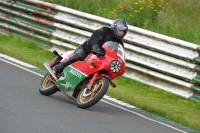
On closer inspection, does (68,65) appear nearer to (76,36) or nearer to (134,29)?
(134,29)

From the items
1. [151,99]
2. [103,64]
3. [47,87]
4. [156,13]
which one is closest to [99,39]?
[103,64]

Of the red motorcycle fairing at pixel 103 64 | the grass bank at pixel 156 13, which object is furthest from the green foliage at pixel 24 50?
the red motorcycle fairing at pixel 103 64

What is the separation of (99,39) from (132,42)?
2.77 m

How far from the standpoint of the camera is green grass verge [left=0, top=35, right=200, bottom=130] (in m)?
10.7

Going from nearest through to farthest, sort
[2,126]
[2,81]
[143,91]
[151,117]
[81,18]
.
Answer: [2,126]
[151,117]
[2,81]
[143,91]
[81,18]

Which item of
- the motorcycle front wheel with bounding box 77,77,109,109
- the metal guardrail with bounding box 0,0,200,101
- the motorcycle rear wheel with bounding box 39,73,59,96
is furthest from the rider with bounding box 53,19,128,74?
the metal guardrail with bounding box 0,0,200,101

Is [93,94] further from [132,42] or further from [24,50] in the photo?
[24,50]

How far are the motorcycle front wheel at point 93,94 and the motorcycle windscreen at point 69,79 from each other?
0.66ft

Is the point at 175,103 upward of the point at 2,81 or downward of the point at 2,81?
upward

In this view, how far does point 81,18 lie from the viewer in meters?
14.7

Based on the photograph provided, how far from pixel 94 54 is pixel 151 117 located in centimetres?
134

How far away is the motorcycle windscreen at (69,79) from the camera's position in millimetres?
10523

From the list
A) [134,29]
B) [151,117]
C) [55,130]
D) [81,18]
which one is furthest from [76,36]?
[55,130]

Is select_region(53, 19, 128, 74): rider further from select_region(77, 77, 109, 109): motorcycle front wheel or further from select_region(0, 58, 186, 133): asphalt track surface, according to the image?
select_region(0, 58, 186, 133): asphalt track surface
